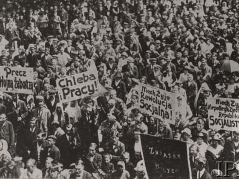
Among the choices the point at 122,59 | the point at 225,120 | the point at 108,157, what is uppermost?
the point at 122,59

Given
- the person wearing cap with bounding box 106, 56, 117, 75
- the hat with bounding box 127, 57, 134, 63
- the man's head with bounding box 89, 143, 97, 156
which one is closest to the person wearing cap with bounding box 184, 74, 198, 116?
the hat with bounding box 127, 57, 134, 63

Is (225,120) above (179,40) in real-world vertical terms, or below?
below

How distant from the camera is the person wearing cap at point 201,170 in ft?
11.9

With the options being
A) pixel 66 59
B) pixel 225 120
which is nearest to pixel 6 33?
pixel 66 59

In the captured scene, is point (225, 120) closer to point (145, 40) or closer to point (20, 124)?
point (145, 40)

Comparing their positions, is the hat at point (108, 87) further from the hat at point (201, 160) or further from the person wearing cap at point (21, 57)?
the hat at point (201, 160)

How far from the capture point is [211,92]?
3711 millimetres

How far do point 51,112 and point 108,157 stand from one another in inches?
27.2

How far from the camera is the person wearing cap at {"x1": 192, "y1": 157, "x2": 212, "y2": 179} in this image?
3629mm

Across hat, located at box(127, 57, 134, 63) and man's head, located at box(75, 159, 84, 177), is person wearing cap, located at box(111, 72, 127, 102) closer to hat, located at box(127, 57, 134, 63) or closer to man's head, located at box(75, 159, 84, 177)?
hat, located at box(127, 57, 134, 63)

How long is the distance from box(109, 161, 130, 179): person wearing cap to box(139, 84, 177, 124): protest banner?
0.56 meters

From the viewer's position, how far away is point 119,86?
364 cm

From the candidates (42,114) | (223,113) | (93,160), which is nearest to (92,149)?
(93,160)

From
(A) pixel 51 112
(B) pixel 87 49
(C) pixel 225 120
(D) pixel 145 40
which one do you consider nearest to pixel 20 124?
(A) pixel 51 112
